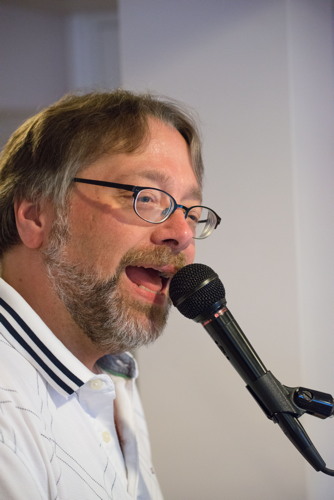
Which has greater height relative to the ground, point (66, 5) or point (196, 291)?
point (66, 5)

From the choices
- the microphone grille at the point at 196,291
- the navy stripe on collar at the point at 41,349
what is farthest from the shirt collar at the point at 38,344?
the microphone grille at the point at 196,291

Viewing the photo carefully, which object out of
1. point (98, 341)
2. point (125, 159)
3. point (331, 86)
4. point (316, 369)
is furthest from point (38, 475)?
point (331, 86)

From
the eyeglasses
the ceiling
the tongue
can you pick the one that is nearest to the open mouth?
the tongue

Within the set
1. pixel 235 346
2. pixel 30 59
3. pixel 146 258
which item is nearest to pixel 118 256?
pixel 146 258

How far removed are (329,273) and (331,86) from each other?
592 millimetres

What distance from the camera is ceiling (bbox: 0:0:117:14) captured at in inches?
108

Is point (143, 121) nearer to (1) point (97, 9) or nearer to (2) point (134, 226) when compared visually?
(2) point (134, 226)

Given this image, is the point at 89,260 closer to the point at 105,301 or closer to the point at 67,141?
the point at 105,301

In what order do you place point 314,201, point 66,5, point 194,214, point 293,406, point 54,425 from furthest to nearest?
point 66,5
point 314,201
point 194,214
point 54,425
point 293,406

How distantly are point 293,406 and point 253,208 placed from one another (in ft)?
3.12

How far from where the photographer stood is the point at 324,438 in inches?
70.0

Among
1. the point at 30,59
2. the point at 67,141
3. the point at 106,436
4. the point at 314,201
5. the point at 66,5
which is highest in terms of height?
the point at 66,5

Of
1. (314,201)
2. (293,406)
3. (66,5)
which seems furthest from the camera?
(66,5)

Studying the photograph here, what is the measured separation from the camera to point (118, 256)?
1.18m
